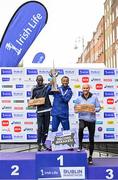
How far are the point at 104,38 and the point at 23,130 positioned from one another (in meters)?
65.2

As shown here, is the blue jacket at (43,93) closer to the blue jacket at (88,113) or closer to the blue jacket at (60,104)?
the blue jacket at (60,104)

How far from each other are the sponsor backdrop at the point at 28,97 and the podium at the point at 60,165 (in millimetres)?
3274

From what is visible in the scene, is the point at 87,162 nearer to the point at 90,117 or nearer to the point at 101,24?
the point at 90,117

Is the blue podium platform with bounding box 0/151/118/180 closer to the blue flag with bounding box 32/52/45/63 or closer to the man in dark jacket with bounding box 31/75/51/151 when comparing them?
the man in dark jacket with bounding box 31/75/51/151

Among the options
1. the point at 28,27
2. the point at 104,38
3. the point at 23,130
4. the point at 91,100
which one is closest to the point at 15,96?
the point at 23,130

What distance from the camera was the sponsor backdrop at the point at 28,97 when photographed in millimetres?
14086

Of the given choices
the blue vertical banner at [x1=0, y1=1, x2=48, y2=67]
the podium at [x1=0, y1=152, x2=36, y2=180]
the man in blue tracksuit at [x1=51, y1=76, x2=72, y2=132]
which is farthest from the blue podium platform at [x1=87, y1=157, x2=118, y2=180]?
the blue vertical banner at [x1=0, y1=1, x2=48, y2=67]

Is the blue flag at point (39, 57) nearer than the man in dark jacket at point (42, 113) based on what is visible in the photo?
No

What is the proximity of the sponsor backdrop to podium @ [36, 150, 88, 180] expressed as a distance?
327 centimetres

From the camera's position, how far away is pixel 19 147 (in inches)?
643

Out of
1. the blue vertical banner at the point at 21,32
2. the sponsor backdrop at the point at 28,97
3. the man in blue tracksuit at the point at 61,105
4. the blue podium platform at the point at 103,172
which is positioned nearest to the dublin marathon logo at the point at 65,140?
the man in blue tracksuit at the point at 61,105

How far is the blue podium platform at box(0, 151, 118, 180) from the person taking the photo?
35.0 ft

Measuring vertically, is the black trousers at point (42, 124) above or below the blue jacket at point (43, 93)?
below

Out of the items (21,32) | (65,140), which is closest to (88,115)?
(65,140)
